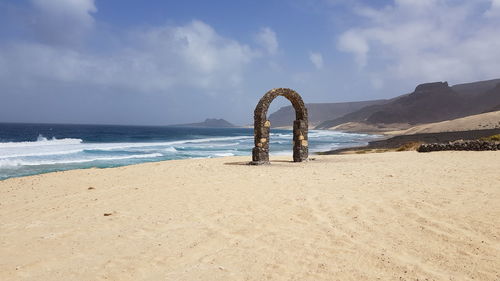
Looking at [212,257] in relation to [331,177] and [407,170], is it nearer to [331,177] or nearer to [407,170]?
[331,177]

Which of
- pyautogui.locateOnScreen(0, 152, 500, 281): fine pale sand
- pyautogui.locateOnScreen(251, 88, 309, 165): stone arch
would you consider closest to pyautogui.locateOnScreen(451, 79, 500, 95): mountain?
pyautogui.locateOnScreen(251, 88, 309, 165): stone arch

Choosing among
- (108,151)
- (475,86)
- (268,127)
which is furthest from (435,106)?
(268,127)

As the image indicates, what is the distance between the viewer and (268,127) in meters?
15.5

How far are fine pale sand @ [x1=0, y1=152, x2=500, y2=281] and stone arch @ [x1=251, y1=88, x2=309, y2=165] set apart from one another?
20.3ft

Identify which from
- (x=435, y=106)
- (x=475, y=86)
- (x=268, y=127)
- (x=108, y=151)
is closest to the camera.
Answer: (x=268, y=127)

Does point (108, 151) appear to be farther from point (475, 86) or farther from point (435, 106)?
point (475, 86)

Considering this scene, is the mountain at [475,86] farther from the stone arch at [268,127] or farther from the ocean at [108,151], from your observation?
the stone arch at [268,127]

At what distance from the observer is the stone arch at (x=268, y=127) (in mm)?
15062

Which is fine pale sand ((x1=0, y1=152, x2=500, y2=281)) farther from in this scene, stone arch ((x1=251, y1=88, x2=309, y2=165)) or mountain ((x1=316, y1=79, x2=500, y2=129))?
mountain ((x1=316, y1=79, x2=500, y2=129))

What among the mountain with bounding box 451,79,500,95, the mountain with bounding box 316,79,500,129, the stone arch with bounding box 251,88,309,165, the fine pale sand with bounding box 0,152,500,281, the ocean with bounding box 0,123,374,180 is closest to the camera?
the fine pale sand with bounding box 0,152,500,281

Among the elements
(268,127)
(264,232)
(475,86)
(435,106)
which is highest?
(475,86)

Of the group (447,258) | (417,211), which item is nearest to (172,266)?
(447,258)

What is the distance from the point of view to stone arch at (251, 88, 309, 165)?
1506 cm

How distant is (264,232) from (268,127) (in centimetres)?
1064
